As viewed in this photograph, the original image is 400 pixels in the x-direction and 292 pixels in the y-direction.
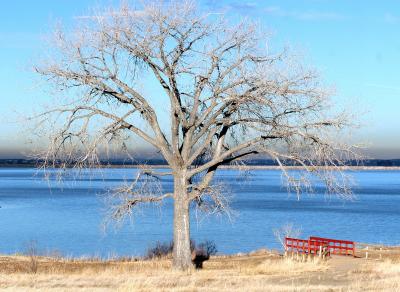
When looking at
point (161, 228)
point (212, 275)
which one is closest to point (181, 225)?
point (212, 275)

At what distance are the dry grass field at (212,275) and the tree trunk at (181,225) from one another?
0.73 m

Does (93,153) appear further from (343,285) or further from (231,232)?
(231,232)

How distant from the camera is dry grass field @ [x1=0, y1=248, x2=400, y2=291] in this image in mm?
20422

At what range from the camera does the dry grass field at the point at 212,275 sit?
2042cm

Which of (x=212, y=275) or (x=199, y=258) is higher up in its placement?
(x=212, y=275)

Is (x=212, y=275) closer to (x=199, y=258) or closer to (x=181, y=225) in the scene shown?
(x=181, y=225)

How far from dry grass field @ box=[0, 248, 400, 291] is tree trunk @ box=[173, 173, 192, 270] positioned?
2.40 ft

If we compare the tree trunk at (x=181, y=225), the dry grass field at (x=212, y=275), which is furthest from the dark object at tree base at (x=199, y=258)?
the tree trunk at (x=181, y=225)

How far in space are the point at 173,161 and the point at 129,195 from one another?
2018mm

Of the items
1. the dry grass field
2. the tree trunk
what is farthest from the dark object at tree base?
the tree trunk

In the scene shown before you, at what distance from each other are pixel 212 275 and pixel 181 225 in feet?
9.37

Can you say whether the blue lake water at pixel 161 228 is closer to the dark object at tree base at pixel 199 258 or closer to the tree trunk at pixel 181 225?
the dark object at tree base at pixel 199 258

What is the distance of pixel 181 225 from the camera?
88.1 ft

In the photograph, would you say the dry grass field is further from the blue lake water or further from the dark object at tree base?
the blue lake water
